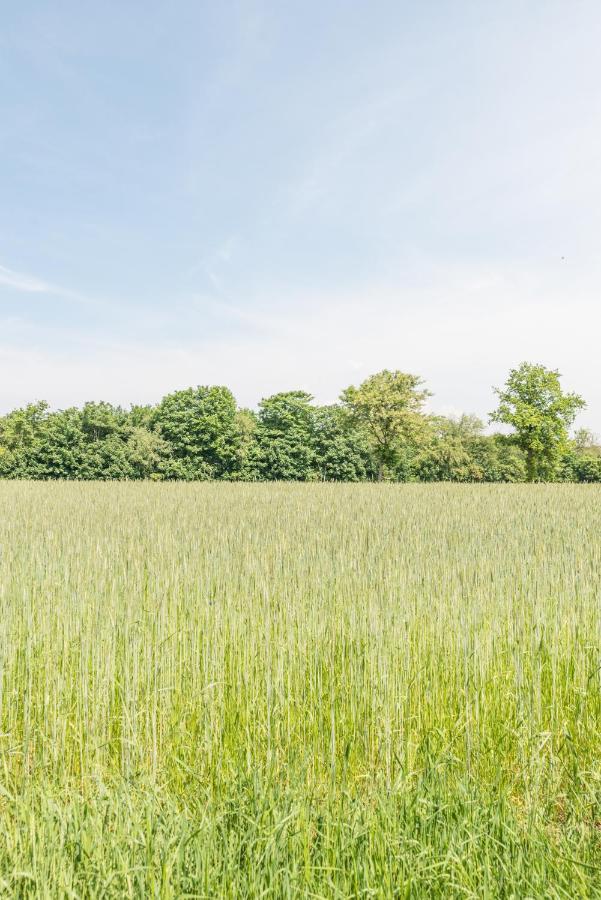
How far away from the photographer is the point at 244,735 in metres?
2.39

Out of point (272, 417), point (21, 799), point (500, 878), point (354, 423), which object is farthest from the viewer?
point (272, 417)

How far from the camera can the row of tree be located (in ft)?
91.2

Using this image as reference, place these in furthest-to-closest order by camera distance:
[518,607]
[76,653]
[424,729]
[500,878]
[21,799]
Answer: [518,607], [76,653], [424,729], [21,799], [500,878]

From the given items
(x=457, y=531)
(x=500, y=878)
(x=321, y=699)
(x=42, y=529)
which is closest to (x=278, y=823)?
(x=500, y=878)

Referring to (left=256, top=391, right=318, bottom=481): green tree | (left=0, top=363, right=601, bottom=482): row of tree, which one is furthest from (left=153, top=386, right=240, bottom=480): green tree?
(left=256, top=391, right=318, bottom=481): green tree

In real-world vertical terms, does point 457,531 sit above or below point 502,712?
above

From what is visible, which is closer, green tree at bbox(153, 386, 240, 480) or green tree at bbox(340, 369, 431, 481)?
green tree at bbox(340, 369, 431, 481)

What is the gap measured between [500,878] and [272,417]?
34.3 metres

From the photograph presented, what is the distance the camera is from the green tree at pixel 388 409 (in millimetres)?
28109

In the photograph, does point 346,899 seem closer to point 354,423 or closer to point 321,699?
point 321,699

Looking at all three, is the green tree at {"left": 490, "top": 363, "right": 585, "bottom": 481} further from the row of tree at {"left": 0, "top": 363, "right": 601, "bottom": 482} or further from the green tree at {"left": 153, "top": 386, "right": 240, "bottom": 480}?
the green tree at {"left": 153, "top": 386, "right": 240, "bottom": 480}

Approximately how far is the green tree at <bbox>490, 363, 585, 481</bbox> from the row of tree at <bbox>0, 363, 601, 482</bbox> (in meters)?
0.06

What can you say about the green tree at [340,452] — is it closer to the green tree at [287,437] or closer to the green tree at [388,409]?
the green tree at [287,437]

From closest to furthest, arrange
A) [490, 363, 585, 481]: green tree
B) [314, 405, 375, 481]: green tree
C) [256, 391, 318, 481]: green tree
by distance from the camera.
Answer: [490, 363, 585, 481]: green tree < [256, 391, 318, 481]: green tree < [314, 405, 375, 481]: green tree
